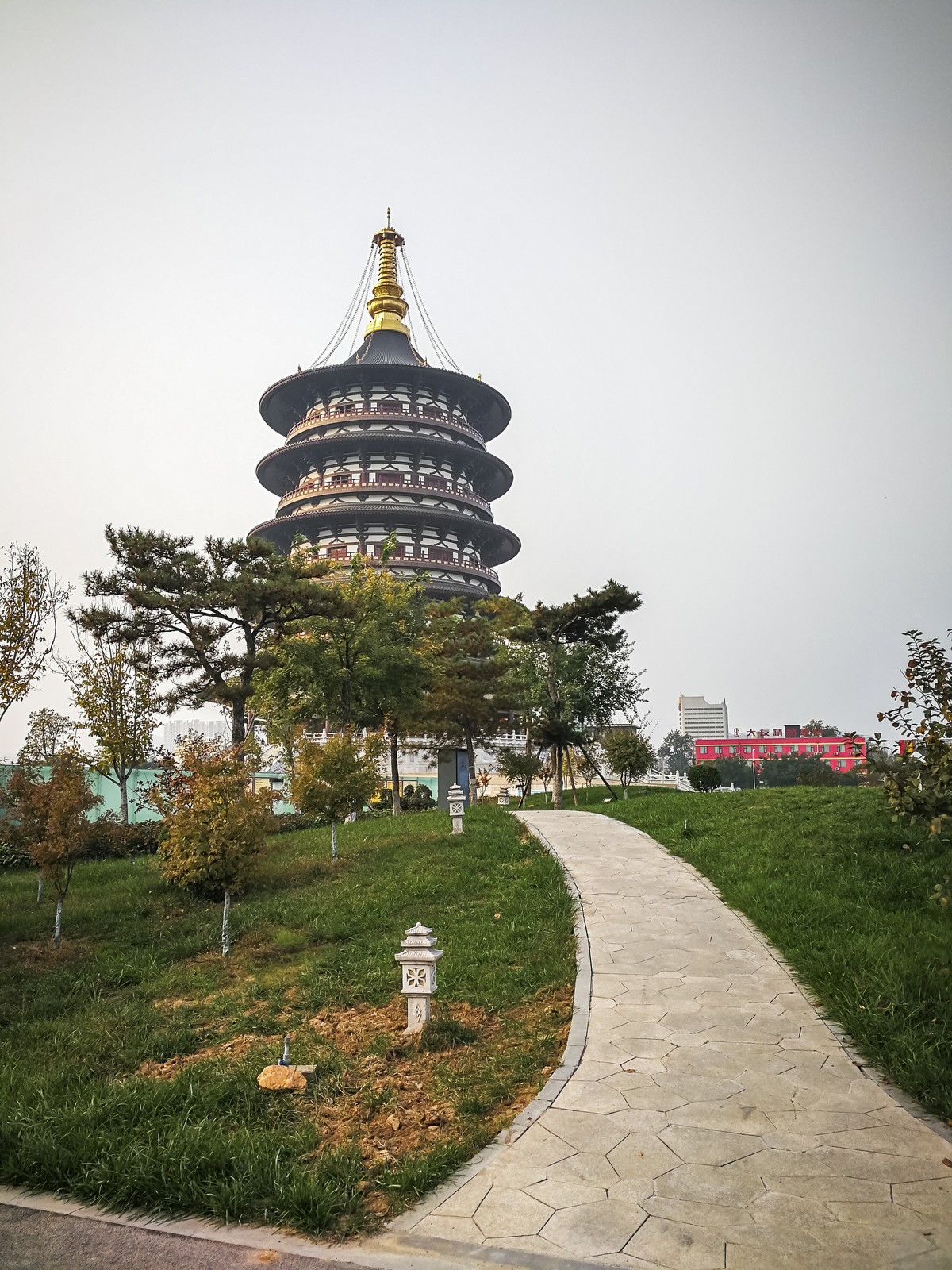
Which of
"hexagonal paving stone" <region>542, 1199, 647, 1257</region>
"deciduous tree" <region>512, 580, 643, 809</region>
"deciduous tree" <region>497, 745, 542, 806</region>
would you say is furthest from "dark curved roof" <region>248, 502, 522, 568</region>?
"hexagonal paving stone" <region>542, 1199, 647, 1257</region>

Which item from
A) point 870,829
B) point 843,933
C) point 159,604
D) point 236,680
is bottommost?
point 843,933

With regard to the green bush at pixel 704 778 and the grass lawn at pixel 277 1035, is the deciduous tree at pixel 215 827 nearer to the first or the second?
the grass lawn at pixel 277 1035

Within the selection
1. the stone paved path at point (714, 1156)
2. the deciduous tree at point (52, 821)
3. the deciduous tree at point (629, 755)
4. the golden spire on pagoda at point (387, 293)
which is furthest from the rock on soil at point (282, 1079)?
the golden spire on pagoda at point (387, 293)

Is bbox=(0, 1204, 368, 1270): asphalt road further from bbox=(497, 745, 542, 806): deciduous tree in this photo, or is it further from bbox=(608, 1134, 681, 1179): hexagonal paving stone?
bbox=(497, 745, 542, 806): deciduous tree

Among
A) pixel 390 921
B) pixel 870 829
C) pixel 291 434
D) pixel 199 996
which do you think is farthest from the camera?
pixel 291 434

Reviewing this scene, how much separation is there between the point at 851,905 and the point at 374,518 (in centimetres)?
3503

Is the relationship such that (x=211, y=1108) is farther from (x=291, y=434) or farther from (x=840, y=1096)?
(x=291, y=434)

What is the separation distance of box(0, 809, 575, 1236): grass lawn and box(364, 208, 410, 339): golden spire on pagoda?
42.0 metres

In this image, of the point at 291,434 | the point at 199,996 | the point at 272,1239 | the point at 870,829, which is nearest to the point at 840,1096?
the point at 272,1239

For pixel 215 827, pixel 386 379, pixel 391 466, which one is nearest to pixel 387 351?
pixel 386 379

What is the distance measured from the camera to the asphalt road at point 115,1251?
4.37m

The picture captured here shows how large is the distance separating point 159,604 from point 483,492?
3314 centimetres

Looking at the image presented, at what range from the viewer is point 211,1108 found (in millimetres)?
6082

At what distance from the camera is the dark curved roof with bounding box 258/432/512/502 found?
141 ft
